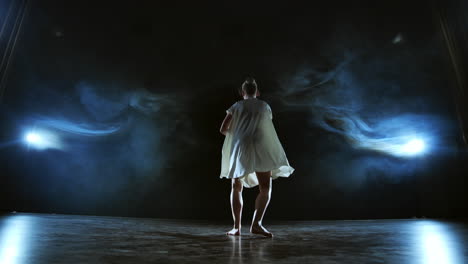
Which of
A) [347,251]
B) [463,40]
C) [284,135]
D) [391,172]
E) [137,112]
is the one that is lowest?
[347,251]

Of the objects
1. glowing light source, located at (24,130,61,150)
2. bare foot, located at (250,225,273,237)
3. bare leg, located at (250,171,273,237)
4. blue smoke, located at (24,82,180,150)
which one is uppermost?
blue smoke, located at (24,82,180,150)

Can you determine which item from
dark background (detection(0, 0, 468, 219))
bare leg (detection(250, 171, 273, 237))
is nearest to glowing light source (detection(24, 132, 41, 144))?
dark background (detection(0, 0, 468, 219))

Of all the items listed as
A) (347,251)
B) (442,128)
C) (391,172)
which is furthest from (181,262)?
(442,128)

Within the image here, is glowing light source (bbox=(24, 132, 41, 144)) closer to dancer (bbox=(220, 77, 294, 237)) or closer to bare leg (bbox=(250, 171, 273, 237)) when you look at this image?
dancer (bbox=(220, 77, 294, 237))

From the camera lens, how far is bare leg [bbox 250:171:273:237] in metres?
2.26

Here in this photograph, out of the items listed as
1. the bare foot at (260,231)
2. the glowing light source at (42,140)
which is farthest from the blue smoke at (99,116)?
the bare foot at (260,231)

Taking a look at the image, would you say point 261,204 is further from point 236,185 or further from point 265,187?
point 236,185

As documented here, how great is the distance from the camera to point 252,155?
2328 millimetres

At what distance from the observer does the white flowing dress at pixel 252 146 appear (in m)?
2.31

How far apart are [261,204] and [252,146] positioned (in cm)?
42

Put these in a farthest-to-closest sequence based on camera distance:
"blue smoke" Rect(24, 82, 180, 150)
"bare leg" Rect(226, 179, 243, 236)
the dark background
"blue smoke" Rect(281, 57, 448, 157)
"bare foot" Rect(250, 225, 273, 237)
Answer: "blue smoke" Rect(24, 82, 180, 150) → "blue smoke" Rect(281, 57, 448, 157) → the dark background → "bare leg" Rect(226, 179, 243, 236) → "bare foot" Rect(250, 225, 273, 237)

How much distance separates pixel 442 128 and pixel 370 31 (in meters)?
1.75

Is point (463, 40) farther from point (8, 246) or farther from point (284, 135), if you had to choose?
point (8, 246)

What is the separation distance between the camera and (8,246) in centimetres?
148
